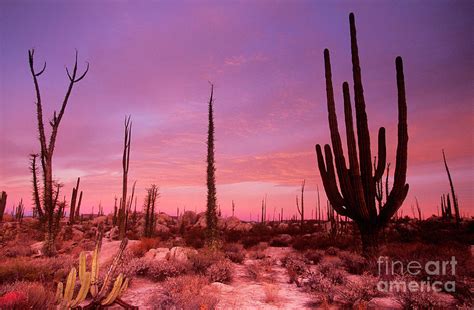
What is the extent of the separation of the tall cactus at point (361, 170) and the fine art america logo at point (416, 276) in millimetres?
942

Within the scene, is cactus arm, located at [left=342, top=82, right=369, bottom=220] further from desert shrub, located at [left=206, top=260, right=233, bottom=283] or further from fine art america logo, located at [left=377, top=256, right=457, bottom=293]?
desert shrub, located at [left=206, top=260, right=233, bottom=283]

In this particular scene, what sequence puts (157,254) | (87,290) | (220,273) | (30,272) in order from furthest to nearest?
(157,254), (220,273), (30,272), (87,290)

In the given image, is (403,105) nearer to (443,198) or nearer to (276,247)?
(276,247)

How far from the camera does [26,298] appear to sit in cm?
450

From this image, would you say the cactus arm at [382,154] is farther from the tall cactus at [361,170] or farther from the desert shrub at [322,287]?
the desert shrub at [322,287]

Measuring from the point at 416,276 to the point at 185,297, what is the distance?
6287 millimetres

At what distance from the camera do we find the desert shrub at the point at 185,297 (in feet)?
16.7

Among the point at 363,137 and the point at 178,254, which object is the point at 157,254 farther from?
the point at 363,137

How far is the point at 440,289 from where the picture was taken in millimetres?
6551

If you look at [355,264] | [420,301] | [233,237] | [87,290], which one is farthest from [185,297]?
[233,237]

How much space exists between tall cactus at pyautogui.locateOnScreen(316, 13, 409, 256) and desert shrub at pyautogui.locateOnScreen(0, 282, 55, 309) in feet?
27.4

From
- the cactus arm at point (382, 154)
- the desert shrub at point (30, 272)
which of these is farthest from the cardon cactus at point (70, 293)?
the cactus arm at point (382, 154)

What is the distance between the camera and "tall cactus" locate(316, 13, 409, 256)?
8.99m

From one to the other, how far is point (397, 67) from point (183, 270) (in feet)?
30.7
